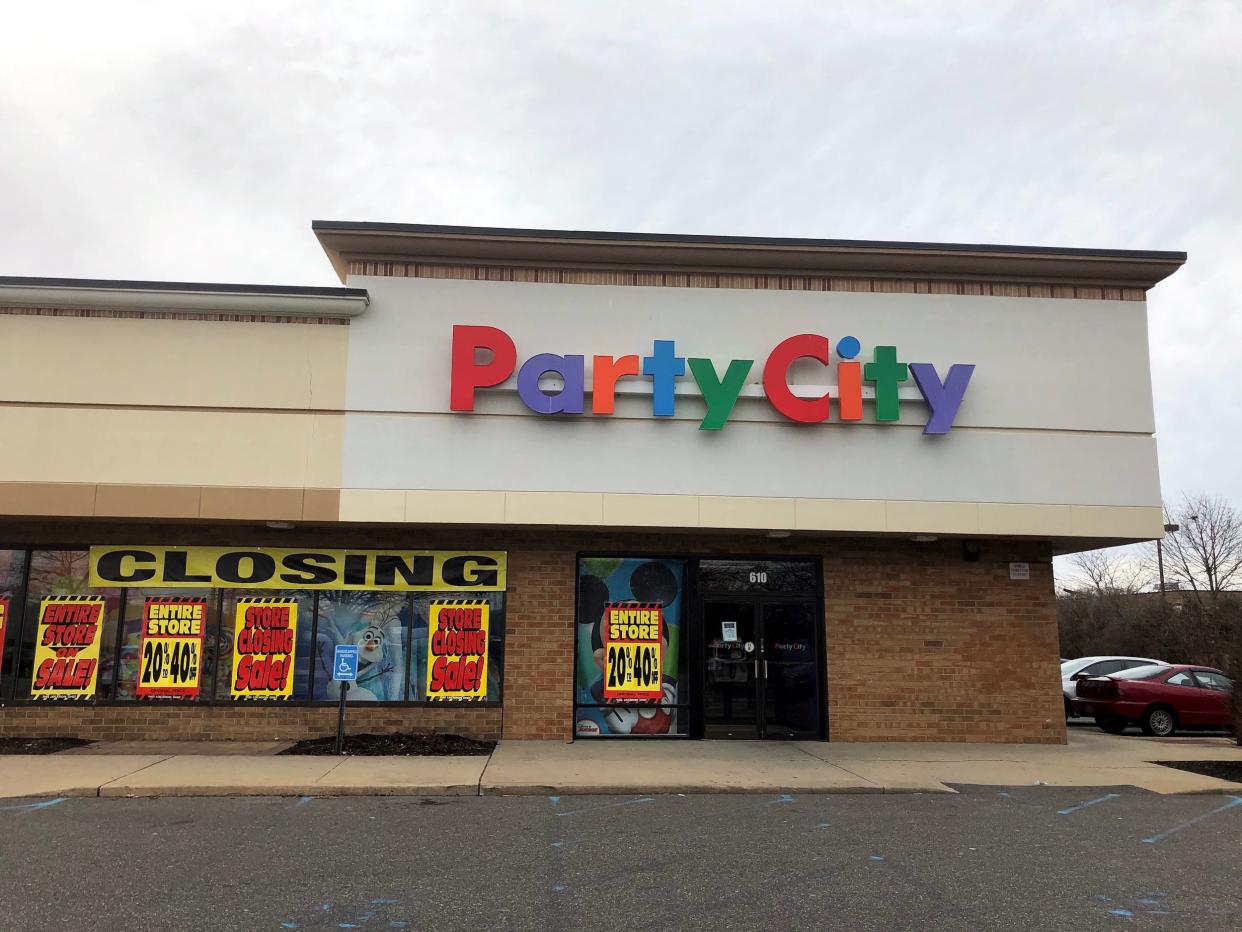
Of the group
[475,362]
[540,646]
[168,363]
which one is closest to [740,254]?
[475,362]

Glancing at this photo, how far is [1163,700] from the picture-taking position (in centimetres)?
1695

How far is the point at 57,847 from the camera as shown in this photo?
23.8 ft

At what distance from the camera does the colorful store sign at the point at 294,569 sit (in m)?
13.0

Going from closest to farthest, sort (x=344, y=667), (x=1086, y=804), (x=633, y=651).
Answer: (x=1086, y=804) < (x=344, y=667) < (x=633, y=651)

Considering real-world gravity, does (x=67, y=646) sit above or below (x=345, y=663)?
above

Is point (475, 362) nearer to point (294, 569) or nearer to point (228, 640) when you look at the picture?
point (294, 569)

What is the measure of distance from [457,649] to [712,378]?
211 inches

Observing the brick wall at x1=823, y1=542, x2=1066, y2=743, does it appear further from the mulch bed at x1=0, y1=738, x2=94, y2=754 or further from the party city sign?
the mulch bed at x1=0, y1=738, x2=94, y2=754

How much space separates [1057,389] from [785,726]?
21.1ft

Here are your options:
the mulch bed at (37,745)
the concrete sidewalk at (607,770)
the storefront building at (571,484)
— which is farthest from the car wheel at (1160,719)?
the mulch bed at (37,745)

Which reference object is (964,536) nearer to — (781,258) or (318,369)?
(781,258)

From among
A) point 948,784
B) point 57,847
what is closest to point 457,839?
point 57,847

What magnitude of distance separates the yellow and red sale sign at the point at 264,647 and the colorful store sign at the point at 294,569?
334 millimetres

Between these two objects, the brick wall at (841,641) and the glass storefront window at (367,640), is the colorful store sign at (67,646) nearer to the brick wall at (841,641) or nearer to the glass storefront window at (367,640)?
the brick wall at (841,641)
